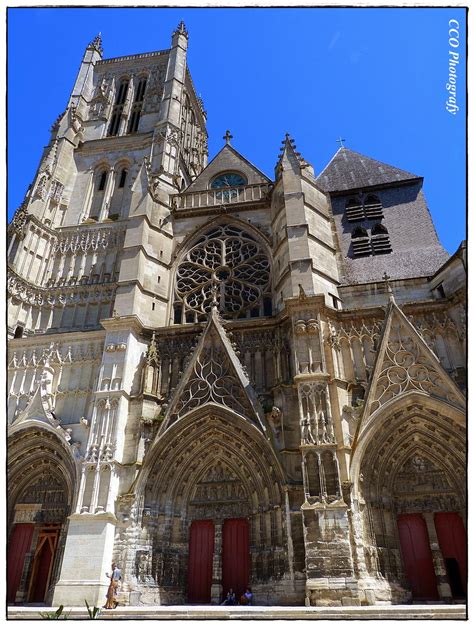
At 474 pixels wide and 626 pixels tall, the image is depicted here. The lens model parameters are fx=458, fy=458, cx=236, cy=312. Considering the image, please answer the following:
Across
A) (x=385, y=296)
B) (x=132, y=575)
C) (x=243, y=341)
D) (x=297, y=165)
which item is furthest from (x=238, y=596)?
(x=297, y=165)

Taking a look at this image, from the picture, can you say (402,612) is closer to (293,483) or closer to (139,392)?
(293,483)

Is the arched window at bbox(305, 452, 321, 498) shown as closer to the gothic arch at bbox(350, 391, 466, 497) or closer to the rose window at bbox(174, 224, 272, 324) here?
the gothic arch at bbox(350, 391, 466, 497)

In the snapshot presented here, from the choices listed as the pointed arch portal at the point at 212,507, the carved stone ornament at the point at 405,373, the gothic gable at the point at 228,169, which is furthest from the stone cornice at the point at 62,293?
the carved stone ornament at the point at 405,373

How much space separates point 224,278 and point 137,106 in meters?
14.1

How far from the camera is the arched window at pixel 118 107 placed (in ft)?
76.8

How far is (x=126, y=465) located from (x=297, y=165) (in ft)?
36.6

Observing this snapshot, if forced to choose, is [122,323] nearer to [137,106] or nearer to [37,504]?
[37,504]

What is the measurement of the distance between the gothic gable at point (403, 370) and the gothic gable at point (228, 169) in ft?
29.6

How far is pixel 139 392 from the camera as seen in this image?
12188mm

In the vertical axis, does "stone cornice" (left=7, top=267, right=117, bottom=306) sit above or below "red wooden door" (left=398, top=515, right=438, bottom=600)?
above

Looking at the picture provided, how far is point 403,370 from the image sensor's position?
11008mm

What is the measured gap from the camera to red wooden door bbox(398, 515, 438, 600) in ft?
32.0

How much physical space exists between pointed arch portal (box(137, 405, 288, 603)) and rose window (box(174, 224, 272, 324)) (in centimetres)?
402

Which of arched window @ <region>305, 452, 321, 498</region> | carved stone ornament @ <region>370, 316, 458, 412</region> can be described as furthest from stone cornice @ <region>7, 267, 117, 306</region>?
carved stone ornament @ <region>370, 316, 458, 412</region>
